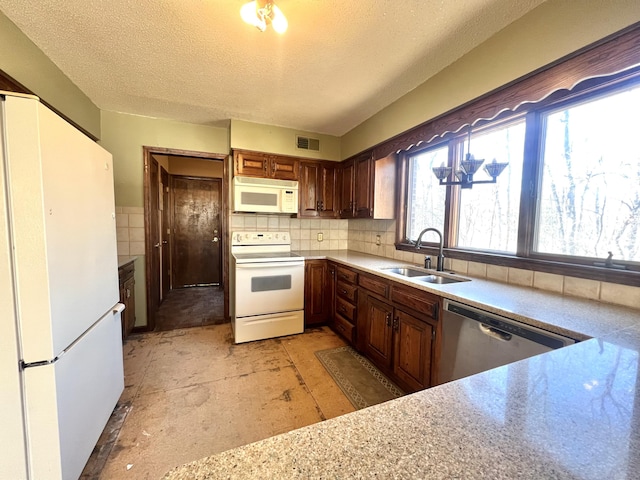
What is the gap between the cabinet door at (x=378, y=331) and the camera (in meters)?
2.05

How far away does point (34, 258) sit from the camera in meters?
0.99

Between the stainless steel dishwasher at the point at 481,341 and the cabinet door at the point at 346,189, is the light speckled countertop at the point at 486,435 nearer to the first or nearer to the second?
the stainless steel dishwasher at the point at 481,341

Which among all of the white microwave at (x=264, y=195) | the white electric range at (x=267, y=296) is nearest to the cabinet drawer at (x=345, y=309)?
the white electric range at (x=267, y=296)

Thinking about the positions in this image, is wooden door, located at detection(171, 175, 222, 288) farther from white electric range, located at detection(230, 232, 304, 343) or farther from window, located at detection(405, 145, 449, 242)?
window, located at detection(405, 145, 449, 242)

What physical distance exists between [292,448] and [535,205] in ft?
6.53

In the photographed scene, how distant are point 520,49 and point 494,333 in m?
1.52

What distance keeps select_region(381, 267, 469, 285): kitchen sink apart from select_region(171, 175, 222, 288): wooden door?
11.8ft

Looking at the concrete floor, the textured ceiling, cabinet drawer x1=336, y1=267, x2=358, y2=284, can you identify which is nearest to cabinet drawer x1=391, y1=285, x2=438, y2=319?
cabinet drawer x1=336, y1=267, x2=358, y2=284

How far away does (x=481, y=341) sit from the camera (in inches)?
53.5

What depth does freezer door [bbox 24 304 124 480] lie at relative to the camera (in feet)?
3.38

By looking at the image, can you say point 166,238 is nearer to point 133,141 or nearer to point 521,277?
point 133,141

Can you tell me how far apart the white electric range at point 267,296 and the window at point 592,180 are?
2.12 meters

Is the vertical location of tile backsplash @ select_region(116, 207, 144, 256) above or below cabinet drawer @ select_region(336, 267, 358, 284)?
above

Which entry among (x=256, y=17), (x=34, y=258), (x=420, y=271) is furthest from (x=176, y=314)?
(x=256, y=17)
